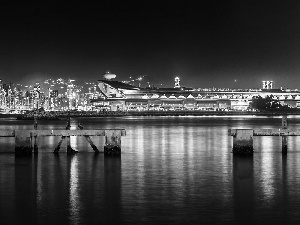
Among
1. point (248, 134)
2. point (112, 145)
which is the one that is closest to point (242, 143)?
point (248, 134)

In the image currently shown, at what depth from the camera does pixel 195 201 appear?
15.2m

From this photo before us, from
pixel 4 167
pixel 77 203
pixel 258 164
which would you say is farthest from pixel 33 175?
pixel 258 164

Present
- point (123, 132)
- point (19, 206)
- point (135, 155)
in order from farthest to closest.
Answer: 1. point (135, 155)
2. point (123, 132)
3. point (19, 206)

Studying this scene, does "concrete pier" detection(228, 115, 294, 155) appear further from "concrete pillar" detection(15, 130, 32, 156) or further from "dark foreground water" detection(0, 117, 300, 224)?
"concrete pillar" detection(15, 130, 32, 156)

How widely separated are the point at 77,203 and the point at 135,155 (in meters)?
14.0

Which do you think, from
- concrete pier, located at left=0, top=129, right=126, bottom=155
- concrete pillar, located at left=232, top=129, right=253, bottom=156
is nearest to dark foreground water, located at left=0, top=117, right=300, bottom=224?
concrete pillar, located at left=232, top=129, right=253, bottom=156

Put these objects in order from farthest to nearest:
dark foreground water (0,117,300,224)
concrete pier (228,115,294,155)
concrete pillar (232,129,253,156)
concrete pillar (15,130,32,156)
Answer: concrete pillar (15,130,32,156), concrete pillar (232,129,253,156), concrete pier (228,115,294,155), dark foreground water (0,117,300,224)

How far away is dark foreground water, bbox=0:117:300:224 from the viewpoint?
→ 44.2 feet

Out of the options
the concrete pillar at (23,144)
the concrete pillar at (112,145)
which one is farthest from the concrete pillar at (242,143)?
the concrete pillar at (23,144)

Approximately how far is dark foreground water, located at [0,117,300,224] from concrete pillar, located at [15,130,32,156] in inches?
17.9

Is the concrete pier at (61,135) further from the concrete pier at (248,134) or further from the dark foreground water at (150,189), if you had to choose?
the concrete pier at (248,134)

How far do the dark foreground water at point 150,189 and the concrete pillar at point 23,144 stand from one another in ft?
1.49

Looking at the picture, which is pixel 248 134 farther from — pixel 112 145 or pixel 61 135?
pixel 61 135

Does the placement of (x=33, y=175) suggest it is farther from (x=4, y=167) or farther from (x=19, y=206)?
(x=19, y=206)
